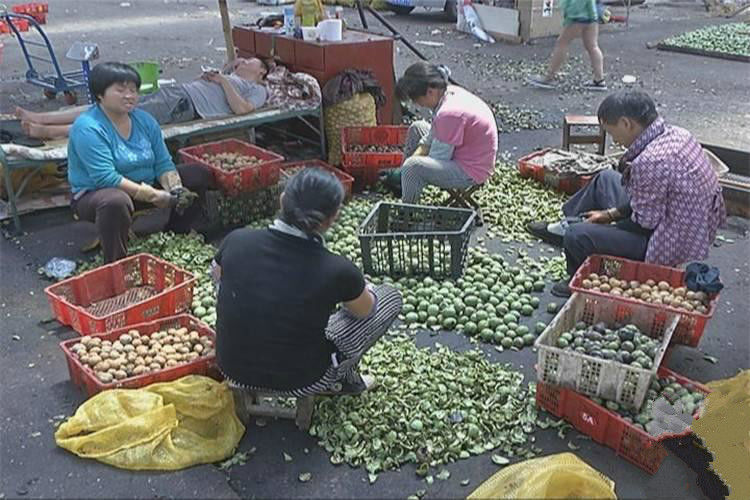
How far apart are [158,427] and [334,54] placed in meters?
3.92

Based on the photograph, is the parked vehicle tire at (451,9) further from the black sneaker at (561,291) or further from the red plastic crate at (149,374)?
the red plastic crate at (149,374)

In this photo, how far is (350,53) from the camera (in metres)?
6.05

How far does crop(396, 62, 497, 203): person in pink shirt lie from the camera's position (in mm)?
4619

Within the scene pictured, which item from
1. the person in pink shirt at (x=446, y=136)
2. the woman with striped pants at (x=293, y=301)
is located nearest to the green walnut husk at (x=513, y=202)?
the person in pink shirt at (x=446, y=136)

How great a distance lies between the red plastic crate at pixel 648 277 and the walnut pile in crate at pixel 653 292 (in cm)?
4

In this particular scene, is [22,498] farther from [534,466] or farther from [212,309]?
[534,466]

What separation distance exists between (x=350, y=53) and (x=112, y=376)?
3.75 metres

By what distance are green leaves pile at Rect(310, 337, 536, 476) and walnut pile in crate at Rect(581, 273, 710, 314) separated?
2.06ft

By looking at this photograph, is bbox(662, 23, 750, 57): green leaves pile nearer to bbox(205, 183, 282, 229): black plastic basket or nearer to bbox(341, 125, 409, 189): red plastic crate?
bbox(341, 125, 409, 189): red plastic crate

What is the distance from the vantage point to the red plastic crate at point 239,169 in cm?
493

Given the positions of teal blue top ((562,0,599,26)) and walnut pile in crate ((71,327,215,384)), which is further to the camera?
teal blue top ((562,0,599,26))

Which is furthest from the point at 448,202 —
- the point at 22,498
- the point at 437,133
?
the point at 22,498

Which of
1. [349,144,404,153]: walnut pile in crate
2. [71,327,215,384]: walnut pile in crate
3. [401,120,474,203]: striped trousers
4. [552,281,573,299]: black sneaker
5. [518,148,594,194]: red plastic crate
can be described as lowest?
[552,281,573,299]: black sneaker

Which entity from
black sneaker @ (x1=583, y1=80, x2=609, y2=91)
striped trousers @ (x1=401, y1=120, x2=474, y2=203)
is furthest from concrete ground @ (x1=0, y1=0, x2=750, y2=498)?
striped trousers @ (x1=401, y1=120, x2=474, y2=203)
